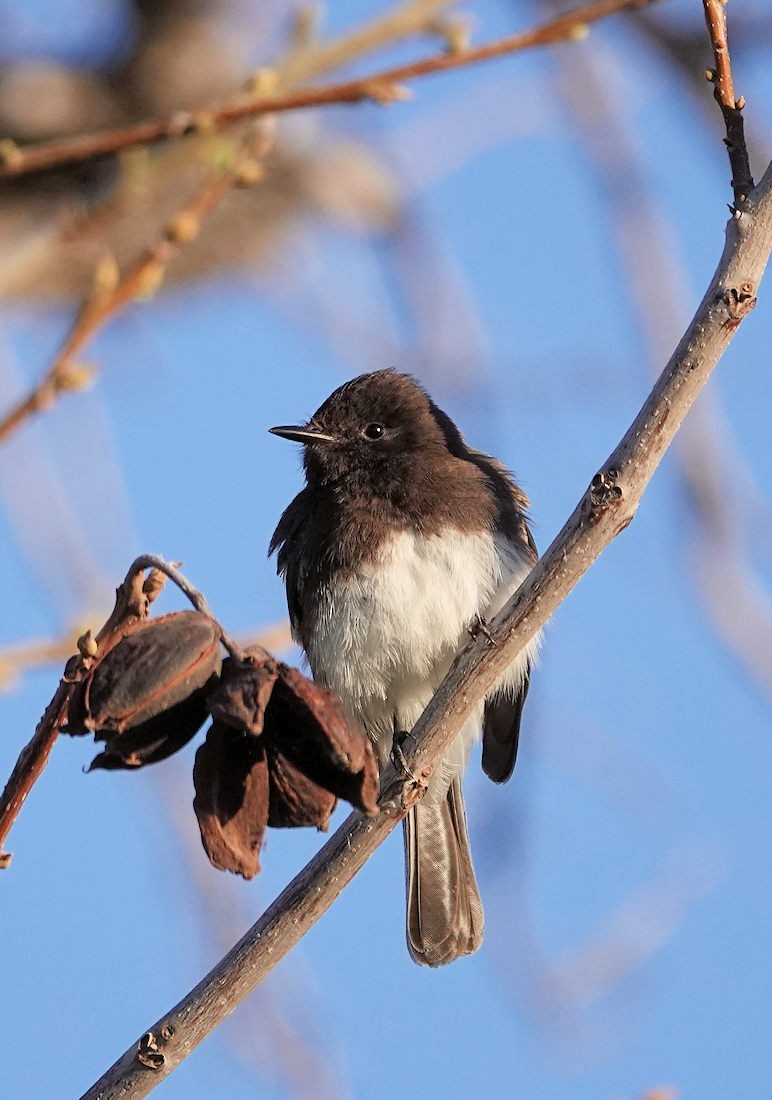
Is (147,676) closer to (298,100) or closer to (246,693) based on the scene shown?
(246,693)

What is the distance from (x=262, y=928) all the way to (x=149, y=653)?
22.1 inches

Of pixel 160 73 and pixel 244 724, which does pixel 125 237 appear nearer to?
pixel 160 73

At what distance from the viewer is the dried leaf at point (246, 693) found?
1850mm

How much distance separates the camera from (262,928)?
224 cm

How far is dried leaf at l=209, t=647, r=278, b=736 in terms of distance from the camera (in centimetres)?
185

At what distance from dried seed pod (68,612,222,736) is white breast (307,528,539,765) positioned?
2.07 meters

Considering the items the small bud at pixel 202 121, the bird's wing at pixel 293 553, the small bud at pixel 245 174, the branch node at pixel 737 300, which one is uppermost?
the bird's wing at pixel 293 553

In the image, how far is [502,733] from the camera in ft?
15.0

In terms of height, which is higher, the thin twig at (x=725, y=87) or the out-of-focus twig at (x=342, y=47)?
the out-of-focus twig at (x=342, y=47)

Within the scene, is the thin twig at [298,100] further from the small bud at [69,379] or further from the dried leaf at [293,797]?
the dried leaf at [293,797]

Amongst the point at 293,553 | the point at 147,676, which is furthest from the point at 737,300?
the point at 293,553

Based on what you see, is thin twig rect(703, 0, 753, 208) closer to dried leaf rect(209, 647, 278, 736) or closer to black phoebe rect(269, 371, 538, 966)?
dried leaf rect(209, 647, 278, 736)

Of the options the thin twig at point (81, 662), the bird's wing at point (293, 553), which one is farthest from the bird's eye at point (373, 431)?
the thin twig at point (81, 662)

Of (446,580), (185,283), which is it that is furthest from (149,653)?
(185,283)
